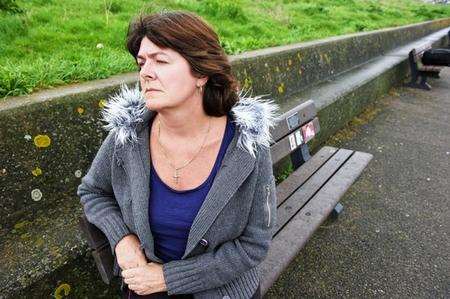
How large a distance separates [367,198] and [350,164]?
0.60 meters

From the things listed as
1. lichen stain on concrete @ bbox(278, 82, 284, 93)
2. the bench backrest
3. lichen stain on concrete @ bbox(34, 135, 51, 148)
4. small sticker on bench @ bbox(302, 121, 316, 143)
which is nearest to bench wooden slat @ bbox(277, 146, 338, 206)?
the bench backrest

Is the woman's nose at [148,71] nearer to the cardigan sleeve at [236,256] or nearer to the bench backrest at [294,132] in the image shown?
the cardigan sleeve at [236,256]

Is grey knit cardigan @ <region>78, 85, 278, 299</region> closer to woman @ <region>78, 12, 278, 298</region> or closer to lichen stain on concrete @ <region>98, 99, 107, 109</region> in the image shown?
woman @ <region>78, 12, 278, 298</region>

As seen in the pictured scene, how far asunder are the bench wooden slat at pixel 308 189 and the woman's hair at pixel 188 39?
1324 millimetres

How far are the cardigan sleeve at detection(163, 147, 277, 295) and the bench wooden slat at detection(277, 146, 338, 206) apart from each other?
1.18m

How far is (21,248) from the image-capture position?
214cm

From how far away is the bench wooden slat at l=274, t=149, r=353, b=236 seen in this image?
298cm

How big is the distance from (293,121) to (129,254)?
1796mm

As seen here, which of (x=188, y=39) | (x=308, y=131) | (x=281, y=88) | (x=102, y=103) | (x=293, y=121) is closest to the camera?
(x=188, y=39)

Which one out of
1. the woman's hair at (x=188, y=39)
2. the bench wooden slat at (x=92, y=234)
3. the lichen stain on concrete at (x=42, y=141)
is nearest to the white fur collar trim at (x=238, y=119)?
the woman's hair at (x=188, y=39)

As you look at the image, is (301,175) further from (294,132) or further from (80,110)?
(80,110)

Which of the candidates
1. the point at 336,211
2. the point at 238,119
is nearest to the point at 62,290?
the point at 238,119

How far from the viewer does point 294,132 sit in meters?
3.35

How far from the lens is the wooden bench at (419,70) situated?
856 centimetres
